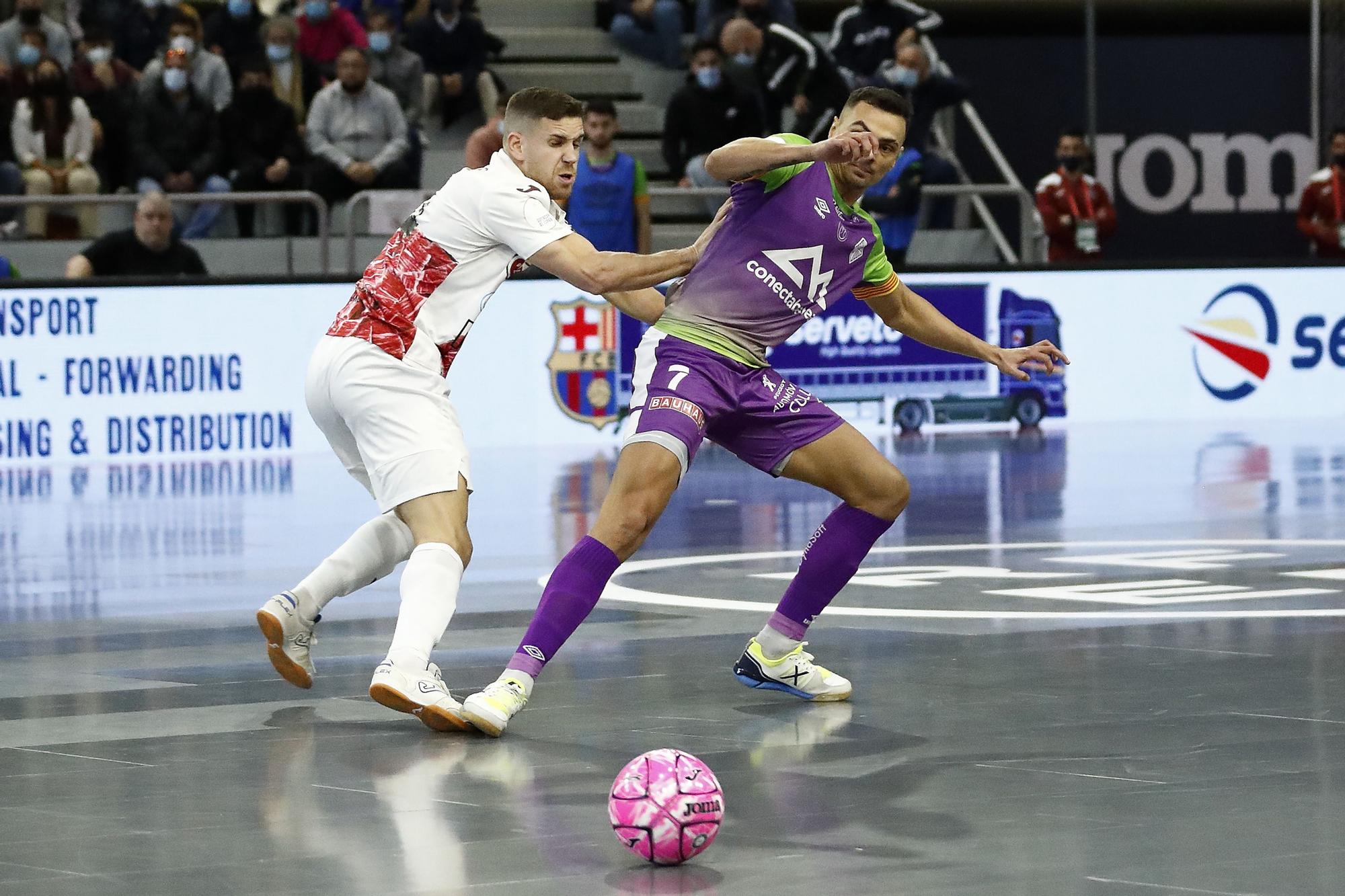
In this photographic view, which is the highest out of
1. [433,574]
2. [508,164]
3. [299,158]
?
[299,158]

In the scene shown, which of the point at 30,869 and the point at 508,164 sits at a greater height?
the point at 508,164

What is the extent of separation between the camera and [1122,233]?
90.6 feet

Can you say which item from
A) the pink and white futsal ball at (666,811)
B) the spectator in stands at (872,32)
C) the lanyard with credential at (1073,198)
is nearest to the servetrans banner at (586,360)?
the lanyard with credential at (1073,198)

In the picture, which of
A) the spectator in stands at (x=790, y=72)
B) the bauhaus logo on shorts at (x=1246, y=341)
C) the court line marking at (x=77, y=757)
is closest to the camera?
the court line marking at (x=77, y=757)

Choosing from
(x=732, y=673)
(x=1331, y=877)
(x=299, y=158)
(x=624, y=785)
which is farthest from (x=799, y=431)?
(x=299, y=158)

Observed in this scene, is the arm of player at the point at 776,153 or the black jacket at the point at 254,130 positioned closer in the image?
the arm of player at the point at 776,153

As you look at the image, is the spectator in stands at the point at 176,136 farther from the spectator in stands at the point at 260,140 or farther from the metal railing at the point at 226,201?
the metal railing at the point at 226,201

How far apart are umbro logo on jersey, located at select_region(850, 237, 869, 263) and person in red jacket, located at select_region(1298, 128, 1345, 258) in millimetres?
15744

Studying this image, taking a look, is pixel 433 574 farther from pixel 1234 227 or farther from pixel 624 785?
pixel 1234 227

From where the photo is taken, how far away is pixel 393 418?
24.0 feet

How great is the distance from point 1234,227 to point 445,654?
69.1 ft

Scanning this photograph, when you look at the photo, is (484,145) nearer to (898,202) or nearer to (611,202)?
(611,202)

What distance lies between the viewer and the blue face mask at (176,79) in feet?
65.6

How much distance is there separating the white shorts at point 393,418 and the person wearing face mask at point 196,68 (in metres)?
13.3
